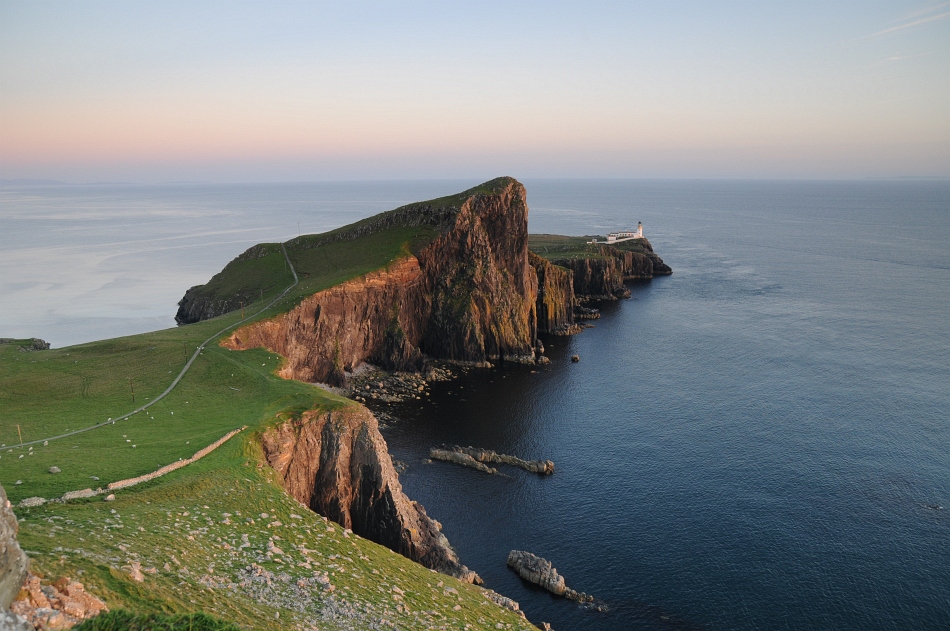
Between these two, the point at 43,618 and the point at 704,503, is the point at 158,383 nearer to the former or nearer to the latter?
the point at 43,618

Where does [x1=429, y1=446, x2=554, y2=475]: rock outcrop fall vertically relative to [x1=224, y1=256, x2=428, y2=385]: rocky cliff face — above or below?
below

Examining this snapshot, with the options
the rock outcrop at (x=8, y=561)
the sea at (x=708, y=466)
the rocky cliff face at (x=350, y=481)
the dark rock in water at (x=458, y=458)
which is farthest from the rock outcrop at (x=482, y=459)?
the rock outcrop at (x=8, y=561)

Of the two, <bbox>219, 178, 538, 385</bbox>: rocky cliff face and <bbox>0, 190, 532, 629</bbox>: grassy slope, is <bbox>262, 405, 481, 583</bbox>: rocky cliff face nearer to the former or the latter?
<bbox>0, 190, 532, 629</bbox>: grassy slope

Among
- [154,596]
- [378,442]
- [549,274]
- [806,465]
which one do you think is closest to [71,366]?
[378,442]

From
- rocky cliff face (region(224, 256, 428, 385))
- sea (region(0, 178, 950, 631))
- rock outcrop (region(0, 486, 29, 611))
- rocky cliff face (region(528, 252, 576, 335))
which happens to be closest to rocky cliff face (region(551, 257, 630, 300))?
rocky cliff face (region(528, 252, 576, 335))

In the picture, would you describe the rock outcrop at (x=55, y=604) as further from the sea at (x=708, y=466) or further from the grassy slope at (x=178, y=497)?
the sea at (x=708, y=466)

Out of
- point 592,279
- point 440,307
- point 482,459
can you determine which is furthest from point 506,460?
point 592,279

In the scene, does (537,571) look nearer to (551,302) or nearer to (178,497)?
(178,497)
